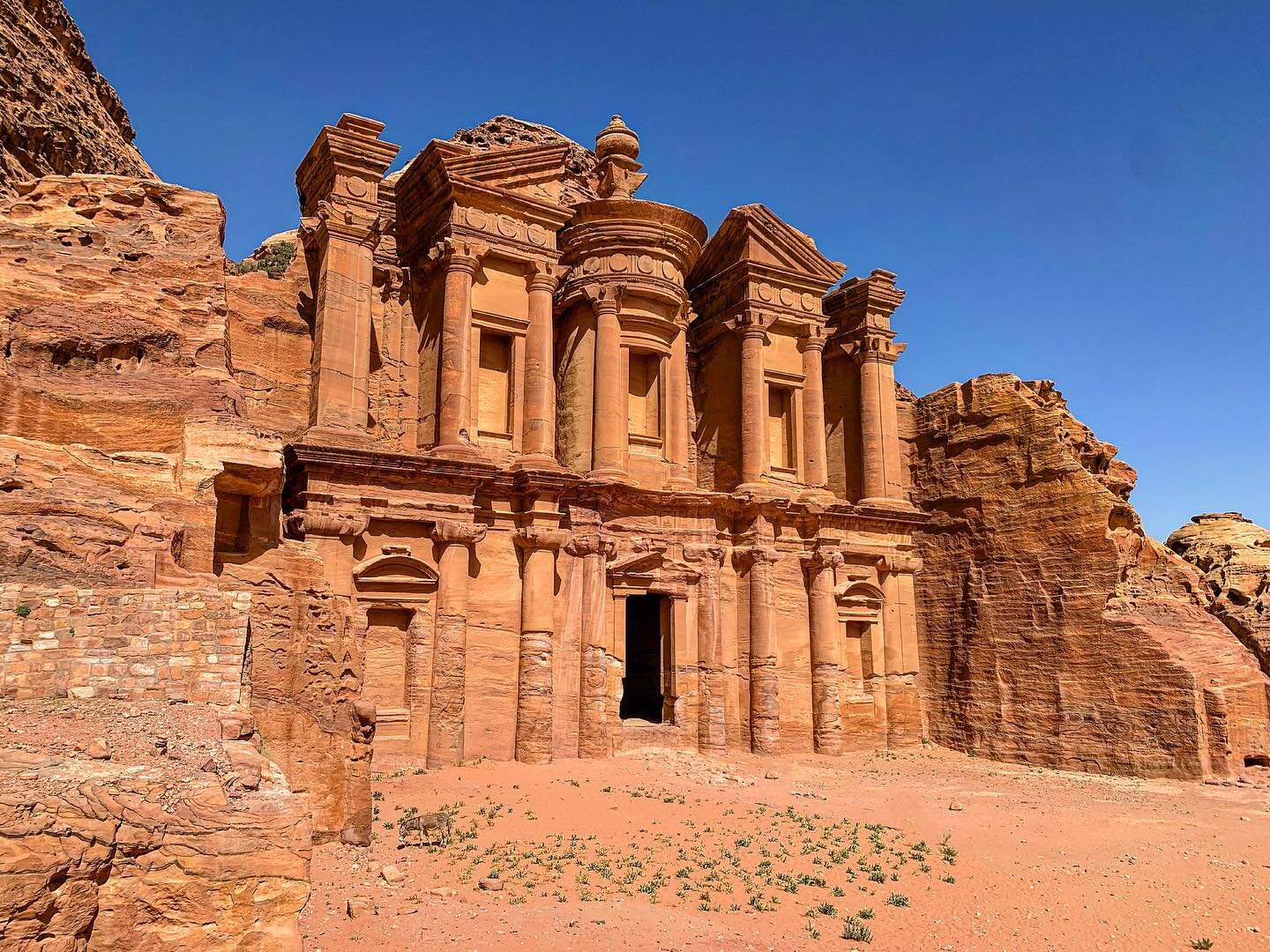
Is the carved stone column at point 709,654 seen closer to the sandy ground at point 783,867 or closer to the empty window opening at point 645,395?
the sandy ground at point 783,867

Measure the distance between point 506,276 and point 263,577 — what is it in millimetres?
12616

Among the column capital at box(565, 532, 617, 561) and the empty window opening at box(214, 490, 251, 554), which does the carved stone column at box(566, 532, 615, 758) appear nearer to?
the column capital at box(565, 532, 617, 561)

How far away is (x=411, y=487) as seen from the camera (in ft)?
60.0

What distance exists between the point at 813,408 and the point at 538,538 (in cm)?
1008

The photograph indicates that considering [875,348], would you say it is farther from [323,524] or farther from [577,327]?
[323,524]

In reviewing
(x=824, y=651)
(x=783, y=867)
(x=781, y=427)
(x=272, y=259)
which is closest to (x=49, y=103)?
(x=783, y=867)

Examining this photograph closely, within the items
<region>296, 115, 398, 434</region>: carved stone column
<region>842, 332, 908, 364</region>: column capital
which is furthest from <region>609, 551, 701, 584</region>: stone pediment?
<region>842, 332, 908, 364</region>: column capital

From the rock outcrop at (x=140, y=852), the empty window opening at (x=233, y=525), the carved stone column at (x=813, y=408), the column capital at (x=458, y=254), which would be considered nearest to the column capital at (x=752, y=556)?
the carved stone column at (x=813, y=408)

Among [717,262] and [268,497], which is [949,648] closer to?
[717,262]

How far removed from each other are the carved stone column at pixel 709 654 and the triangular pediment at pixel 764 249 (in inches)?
339

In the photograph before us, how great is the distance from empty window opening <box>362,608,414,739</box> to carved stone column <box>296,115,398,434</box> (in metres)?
4.05

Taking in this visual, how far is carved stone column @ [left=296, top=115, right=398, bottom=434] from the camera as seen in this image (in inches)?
726

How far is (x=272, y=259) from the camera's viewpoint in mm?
33906

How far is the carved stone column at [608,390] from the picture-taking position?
2116 centimetres
